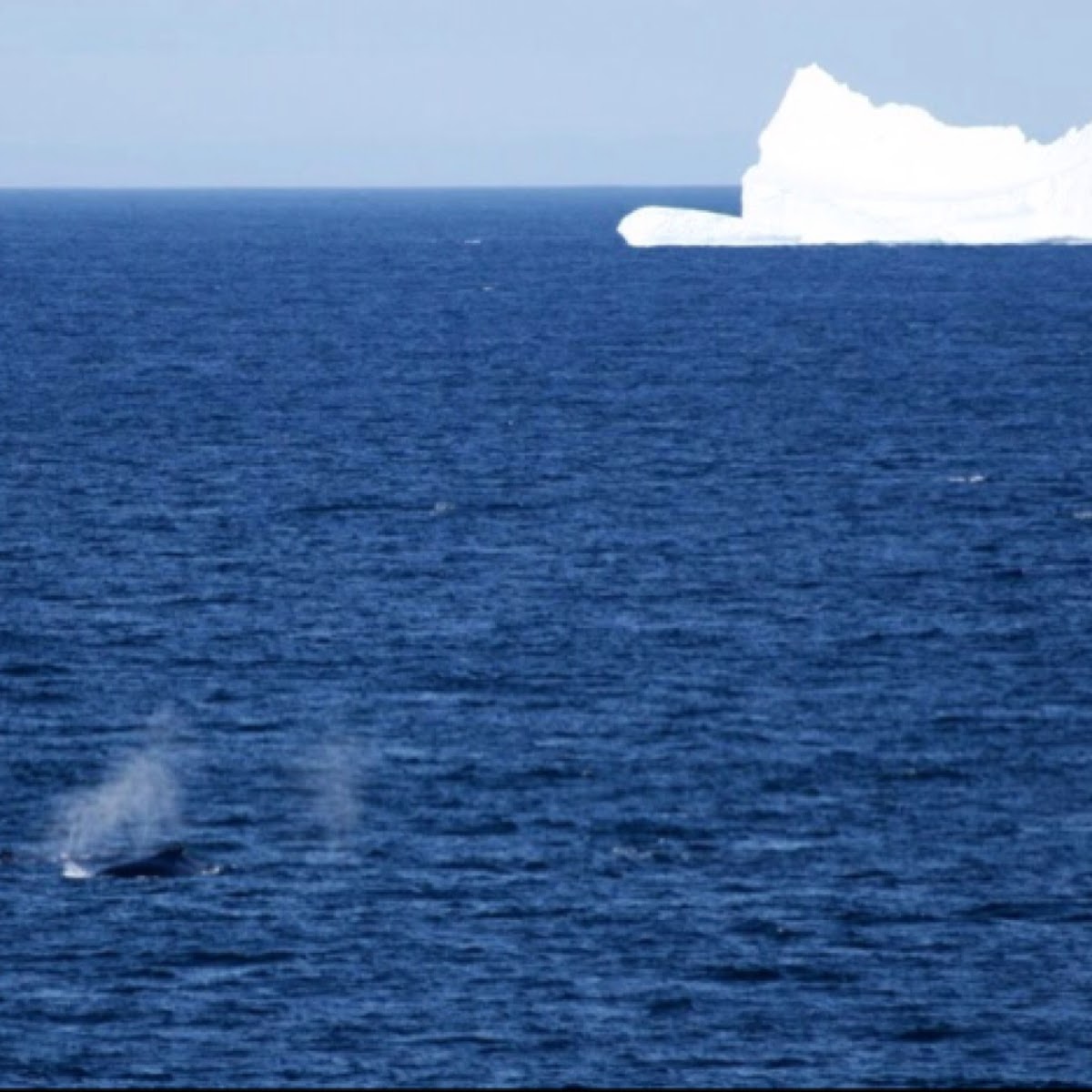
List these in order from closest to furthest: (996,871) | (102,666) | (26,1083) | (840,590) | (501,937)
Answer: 1. (26,1083)
2. (501,937)
3. (996,871)
4. (102,666)
5. (840,590)

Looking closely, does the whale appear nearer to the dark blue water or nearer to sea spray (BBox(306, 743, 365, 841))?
the dark blue water

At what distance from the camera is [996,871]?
4672 centimetres

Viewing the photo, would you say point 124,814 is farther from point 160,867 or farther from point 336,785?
point 160,867

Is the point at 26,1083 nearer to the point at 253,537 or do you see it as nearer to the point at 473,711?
the point at 473,711

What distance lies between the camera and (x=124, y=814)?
167ft

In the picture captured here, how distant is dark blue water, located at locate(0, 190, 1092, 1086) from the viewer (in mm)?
40062

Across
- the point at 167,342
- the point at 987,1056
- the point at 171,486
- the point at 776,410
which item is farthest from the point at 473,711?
the point at 167,342

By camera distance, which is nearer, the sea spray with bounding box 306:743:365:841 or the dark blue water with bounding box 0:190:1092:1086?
the dark blue water with bounding box 0:190:1092:1086

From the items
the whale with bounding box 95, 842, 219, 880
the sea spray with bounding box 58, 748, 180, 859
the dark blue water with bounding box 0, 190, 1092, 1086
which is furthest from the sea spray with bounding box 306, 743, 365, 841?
the whale with bounding box 95, 842, 219, 880

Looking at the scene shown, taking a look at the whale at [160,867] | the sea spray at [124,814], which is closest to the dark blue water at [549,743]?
the sea spray at [124,814]

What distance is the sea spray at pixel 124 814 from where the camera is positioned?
161 ft

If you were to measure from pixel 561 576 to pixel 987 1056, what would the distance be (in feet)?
121

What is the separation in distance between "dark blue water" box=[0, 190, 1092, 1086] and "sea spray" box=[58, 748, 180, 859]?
10cm

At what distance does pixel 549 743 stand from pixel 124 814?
30.5ft
